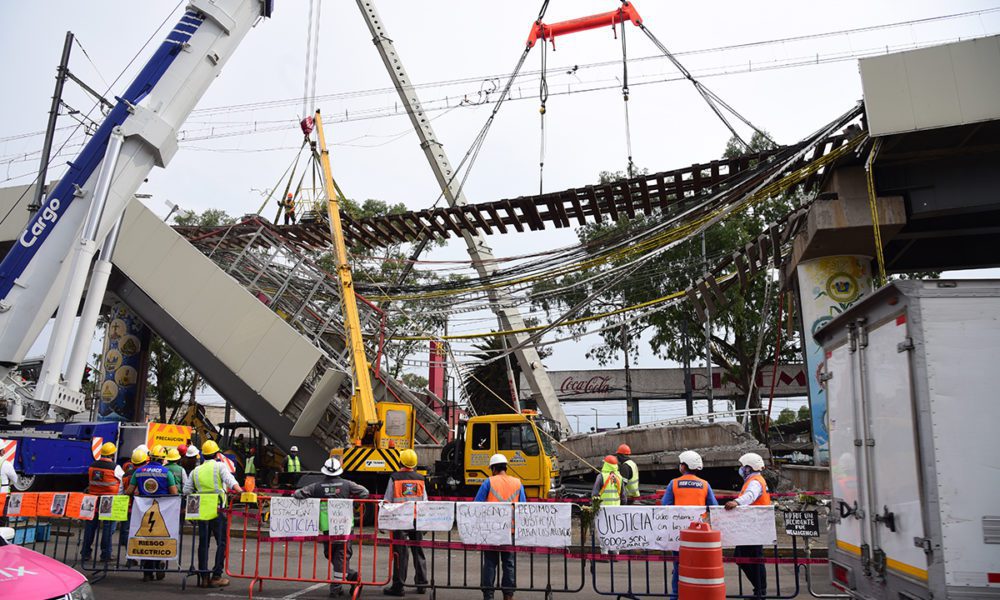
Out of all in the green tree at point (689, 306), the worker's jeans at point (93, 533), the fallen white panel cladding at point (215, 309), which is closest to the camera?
the worker's jeans at point (93, 533)

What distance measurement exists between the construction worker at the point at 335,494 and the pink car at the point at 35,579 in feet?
10.8

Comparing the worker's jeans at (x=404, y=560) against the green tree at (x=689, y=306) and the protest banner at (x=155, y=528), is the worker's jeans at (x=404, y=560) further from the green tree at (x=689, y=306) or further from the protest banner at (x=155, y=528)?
the green tree at (x=689, y=306)

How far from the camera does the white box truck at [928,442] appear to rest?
4602 millimetres

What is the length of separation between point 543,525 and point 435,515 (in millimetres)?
1354

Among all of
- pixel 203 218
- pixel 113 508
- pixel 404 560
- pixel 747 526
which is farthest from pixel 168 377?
pixel 747 526

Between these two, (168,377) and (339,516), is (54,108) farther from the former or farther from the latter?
(168,377)

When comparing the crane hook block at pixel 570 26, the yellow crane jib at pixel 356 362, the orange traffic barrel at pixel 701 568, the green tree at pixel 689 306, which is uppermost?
the crane hook block at pixel 570 26

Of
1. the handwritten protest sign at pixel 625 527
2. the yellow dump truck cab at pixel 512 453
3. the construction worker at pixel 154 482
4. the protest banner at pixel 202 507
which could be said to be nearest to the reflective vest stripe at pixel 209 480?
the protest banner at pixel 202 507

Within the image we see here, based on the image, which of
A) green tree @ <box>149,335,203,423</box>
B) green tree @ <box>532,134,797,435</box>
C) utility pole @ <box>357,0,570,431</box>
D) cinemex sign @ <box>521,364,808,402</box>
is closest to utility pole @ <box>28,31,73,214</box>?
utility pole @ <box>357,0,570,431</box>

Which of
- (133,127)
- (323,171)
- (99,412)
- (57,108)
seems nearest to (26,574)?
(133,127)

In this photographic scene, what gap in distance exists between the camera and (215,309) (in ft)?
65.8

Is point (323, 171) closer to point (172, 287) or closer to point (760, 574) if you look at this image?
point (172, 287)

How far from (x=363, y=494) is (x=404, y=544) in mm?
1213

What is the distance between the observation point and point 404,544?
27.8 ft
